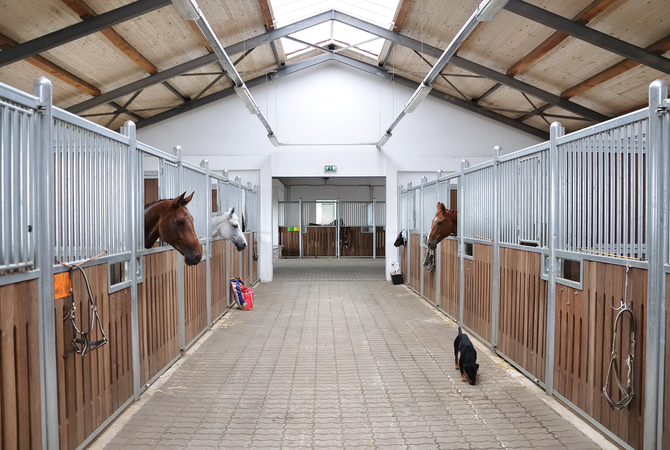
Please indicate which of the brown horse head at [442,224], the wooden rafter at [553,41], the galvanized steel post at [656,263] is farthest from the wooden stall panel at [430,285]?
the galvanized steel post at [656,263]

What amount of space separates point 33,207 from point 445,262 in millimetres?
4971

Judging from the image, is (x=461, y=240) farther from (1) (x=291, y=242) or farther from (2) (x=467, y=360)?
(1) (x=291, y=242)

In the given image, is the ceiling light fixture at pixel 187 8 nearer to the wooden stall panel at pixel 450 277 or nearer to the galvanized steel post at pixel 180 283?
the galvanized steel post at pixel 180 283

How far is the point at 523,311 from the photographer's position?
3488 millimetres

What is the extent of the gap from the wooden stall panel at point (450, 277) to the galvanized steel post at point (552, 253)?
222 centimetres

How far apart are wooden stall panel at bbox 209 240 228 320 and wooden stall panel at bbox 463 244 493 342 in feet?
10.1

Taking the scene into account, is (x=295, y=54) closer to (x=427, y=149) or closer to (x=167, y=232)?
(x=427, y=149)

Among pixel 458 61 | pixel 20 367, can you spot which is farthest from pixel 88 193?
pixel 458 61

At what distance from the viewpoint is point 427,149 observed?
9.88 meters

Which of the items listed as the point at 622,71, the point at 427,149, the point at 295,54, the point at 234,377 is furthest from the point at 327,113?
the point at 234,377

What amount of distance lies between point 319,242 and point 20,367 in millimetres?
14086

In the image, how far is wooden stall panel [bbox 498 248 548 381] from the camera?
3189mm

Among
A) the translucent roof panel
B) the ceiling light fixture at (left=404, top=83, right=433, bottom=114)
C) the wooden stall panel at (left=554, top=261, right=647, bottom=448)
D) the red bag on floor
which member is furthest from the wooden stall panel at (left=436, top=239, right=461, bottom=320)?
the translucent roof panel

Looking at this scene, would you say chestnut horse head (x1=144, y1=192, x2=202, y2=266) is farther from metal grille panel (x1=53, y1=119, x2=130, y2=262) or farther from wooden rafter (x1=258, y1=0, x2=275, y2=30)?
wooden rafter (x1=258, y1=0, x2=275, y2=30)
